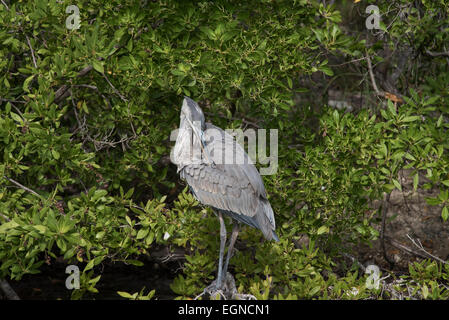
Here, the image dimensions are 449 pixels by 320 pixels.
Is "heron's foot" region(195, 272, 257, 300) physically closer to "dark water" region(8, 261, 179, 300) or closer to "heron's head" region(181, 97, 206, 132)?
"heron's head" region(181, 97, 206, 132)

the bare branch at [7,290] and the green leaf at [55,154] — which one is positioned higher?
the green leaf at [55,154]

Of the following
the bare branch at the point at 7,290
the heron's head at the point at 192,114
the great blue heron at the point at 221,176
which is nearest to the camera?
the heron's head at the point at 192,114

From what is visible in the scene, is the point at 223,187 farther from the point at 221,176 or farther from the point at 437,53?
the point at 437,53

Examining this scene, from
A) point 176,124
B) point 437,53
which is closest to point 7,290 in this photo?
point 176,124

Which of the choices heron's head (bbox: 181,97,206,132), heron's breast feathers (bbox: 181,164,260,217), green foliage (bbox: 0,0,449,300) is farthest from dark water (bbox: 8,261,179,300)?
heron's head (bbox: 181,97,206,132)

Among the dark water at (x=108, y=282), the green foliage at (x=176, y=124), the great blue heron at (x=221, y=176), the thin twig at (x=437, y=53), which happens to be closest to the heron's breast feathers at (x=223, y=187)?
the great blue heron at (x=221, y=176)

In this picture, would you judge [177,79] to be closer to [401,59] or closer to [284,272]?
[284,272]

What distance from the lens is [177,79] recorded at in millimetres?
4266

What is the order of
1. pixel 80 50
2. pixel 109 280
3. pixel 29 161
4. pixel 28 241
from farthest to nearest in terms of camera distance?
pixel 109 280, pixel 29 161, pixel 80 50, pixel 28 241

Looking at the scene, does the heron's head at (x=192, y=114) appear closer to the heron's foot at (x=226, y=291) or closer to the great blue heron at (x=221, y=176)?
the great blue heron at (x=221, y=176)

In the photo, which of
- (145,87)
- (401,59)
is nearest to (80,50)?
(145,87)

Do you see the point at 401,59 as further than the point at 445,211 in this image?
Yes

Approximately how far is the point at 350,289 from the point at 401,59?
3.84 metres

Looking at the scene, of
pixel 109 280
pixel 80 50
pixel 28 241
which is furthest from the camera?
pixel 109 280
